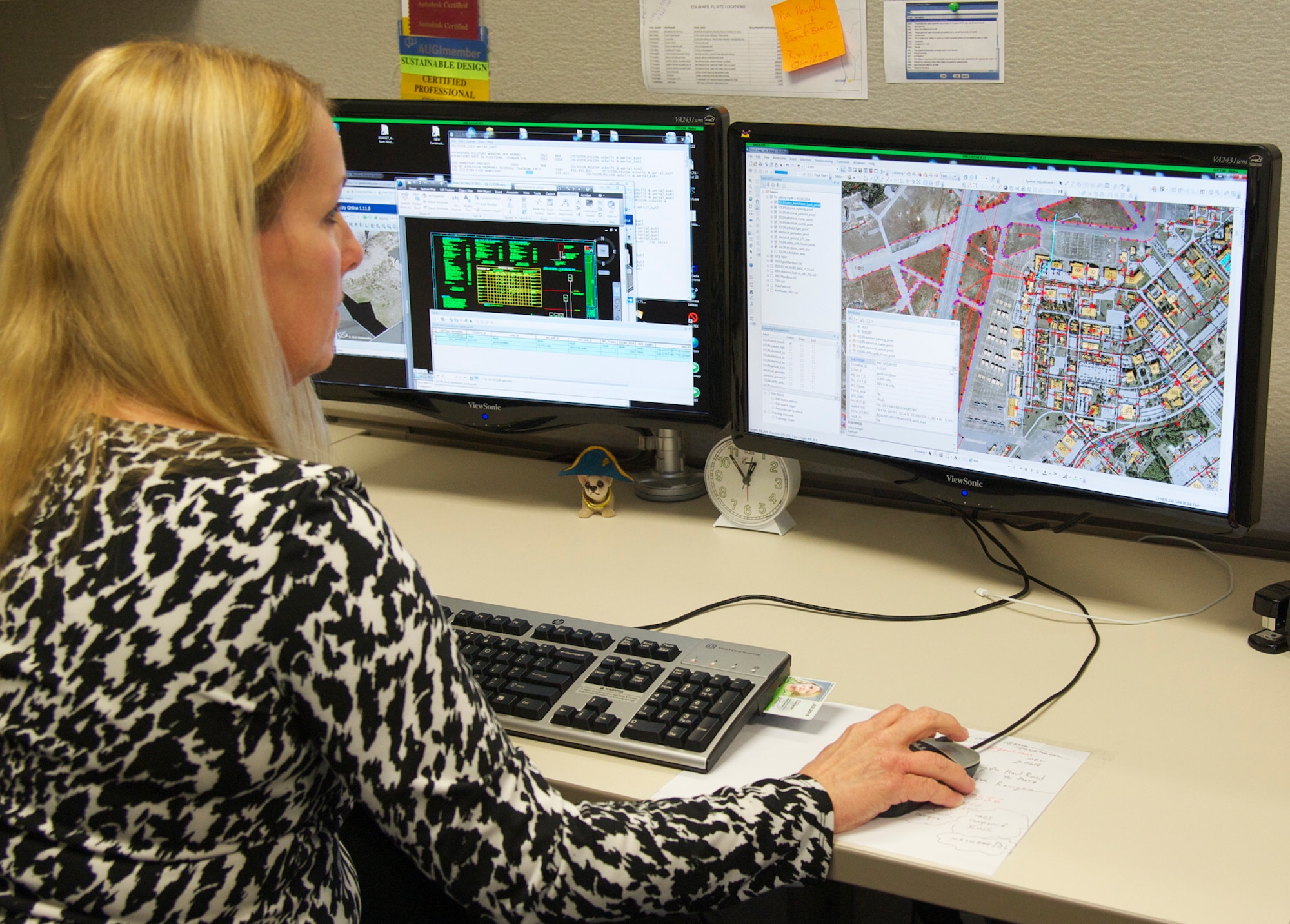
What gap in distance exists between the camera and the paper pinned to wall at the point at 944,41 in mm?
1166

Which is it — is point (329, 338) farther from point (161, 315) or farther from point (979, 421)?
point (979, 421)

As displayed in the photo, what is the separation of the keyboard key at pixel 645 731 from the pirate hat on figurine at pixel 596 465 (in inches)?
21.7

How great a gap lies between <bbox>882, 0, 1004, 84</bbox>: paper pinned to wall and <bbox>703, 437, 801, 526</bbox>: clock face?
0.42m

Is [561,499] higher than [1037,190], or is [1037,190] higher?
[1037,190]

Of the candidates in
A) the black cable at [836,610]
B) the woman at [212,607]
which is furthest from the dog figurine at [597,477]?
the woman at [212,607]

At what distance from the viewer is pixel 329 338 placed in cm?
80

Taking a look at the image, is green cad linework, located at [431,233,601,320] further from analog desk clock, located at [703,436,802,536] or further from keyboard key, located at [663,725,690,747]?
keyboard key, located at [663,725,690,747]

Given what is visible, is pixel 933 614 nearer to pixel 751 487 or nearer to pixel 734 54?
pixel 751 487

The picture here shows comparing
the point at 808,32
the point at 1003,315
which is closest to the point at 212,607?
the point at 1003,315

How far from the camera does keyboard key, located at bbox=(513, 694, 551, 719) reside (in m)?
0.88

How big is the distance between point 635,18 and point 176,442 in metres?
0.89

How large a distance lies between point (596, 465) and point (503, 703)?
0.53 metres

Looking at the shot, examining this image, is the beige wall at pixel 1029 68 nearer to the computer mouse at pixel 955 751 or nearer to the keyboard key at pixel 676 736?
the computer mouse at pixel 955 751

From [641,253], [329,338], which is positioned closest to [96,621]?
[329,338]
